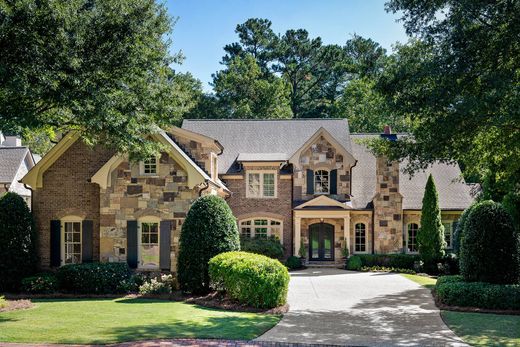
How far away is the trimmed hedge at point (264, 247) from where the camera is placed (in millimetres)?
27734

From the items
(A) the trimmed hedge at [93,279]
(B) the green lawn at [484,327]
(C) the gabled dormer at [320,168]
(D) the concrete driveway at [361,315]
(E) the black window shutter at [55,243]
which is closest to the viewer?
(B) the green lawn at [484,327]

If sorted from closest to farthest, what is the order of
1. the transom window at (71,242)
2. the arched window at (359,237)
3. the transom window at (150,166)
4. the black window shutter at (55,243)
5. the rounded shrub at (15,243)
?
the rounded shrub at (15,243) → the transom window at (150,166) → the black window shutter at (55,243) → the transom window at (71,242) → the arched window at (359,237)

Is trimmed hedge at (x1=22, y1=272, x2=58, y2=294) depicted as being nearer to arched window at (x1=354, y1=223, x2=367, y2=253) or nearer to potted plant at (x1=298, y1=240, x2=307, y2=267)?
potted plant at (x1=298, y1=240, x2=307, y2=267)

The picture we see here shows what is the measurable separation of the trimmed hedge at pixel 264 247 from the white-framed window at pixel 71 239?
8.75 m

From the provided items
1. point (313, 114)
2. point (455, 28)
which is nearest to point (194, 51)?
point (455, 28)

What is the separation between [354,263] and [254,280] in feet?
42.7

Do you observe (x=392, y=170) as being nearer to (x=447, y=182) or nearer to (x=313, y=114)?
(x=447, y=182)

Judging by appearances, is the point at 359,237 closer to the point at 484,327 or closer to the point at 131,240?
the point at 131,240

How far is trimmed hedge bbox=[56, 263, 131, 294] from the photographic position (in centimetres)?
1908

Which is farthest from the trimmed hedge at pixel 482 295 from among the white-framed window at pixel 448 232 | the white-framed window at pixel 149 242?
the white-framed window at pixel 448 232

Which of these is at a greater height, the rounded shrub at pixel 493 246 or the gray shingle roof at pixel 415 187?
the gray shingle roof at pixel 415 187

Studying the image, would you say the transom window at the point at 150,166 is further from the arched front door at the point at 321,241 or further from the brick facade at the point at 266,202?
the arched front door at the point at 321,241

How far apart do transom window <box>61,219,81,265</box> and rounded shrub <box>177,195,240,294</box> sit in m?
5.44

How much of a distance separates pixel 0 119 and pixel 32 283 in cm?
648
